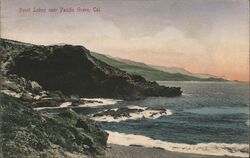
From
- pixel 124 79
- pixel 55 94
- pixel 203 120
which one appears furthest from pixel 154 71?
pixel 55 94

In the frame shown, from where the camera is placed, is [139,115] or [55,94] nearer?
[139,115]

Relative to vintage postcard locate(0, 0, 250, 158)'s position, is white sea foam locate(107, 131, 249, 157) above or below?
below

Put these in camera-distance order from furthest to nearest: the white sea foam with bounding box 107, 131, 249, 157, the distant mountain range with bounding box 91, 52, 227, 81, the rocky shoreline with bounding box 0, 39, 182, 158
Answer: the rocky shoreline with bounding box 0, 39, 182, 158, the distant mountain range with bounding box 91, 52, 227, 81, the white sea foam with bounding box 107, 131, 249, 157

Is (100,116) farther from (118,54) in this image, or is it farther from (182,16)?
(182,16)

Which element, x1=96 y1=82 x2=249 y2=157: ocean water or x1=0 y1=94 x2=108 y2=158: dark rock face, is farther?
x1=0 y1=94 x2=108 y2=158: dark rock face

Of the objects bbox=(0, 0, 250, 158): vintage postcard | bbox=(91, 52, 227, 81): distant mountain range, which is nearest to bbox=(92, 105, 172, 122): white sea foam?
bbox=(0, 0, 250, 158): vintage postcard

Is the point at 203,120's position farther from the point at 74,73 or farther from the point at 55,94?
the point at 55,94

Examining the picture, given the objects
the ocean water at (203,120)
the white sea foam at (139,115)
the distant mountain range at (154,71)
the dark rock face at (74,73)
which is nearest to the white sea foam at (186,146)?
the ocean water at (203,120)

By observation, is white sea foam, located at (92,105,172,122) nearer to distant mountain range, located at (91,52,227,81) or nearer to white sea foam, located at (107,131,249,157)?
white sea foam, located at (107,131,249,157)
